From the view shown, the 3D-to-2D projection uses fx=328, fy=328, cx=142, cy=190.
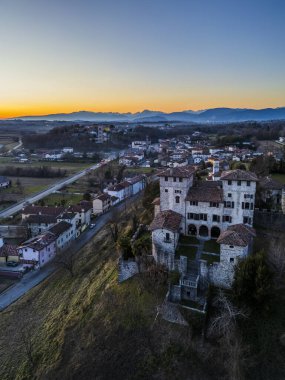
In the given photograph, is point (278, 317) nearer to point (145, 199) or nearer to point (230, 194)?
point (230, 194)

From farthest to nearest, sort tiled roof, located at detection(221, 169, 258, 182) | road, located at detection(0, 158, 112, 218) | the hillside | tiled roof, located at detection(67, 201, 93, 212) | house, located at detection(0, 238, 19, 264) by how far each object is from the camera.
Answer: road, located at detection(0, 158, 112, 218)
tiled roof, located at detection(67, 201, 93, 212)
house, located at detection(0, 238, 19, 264)
tiled roof, located at detection(221, 169, 258, 182)
the hillside

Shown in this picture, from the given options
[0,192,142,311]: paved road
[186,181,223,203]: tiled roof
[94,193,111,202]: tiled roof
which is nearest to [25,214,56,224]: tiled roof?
[0,192,142,311]: paved road

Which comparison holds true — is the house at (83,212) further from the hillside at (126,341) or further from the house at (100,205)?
the hillside at (126,341)

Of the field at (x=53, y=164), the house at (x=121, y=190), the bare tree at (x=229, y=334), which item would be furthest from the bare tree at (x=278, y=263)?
the field at (x=53, y=164)

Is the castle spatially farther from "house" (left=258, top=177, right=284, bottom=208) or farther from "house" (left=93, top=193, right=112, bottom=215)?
"house" (left=93, top=193, right=112, bottom=215)

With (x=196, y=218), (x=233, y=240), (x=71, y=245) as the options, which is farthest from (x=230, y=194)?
(x=71, y=245)

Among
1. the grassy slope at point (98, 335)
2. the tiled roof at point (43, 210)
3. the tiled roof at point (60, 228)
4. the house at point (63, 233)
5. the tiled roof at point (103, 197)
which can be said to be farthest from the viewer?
the tiled roof at point (103, 197)
